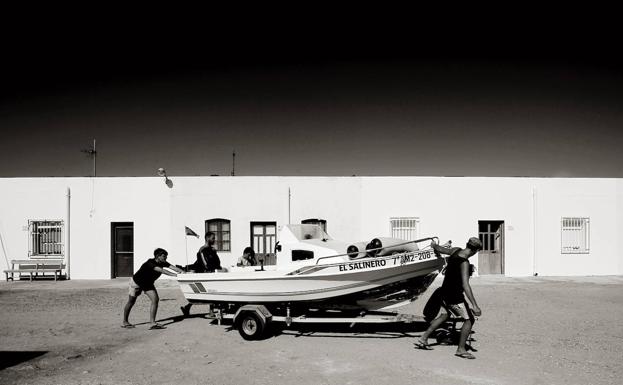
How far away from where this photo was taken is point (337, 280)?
7520 millimetres

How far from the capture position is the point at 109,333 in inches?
322

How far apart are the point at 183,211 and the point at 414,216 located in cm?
854

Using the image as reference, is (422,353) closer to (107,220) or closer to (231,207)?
(231,207)

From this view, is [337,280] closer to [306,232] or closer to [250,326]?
[250,326]

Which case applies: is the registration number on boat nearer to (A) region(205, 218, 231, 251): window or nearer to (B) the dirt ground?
(B) the dirt ground

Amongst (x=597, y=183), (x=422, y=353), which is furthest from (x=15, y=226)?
(x=597, y=183)

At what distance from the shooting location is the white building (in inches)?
642

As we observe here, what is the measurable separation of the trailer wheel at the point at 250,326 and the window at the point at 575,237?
13795 mm

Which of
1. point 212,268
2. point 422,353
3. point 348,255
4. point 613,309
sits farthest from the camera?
point 613,309

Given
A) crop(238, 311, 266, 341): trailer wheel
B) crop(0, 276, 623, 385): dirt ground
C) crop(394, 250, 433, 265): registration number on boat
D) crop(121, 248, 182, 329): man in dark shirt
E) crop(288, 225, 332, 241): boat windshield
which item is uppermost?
crop(288, 225, 332, 241): boat windshield

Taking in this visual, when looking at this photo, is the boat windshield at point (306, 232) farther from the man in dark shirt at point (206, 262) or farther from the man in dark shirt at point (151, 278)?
the man in dark shirt at point (151, 278)

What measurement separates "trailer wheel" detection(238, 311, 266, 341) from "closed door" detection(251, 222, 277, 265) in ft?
28.5

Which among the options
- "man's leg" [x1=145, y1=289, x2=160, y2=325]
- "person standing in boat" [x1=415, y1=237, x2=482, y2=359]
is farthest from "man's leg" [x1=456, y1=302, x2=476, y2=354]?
"man's leg" [x1=145, y1=289, x2=160, y2=325]

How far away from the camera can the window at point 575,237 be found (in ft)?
54.9
